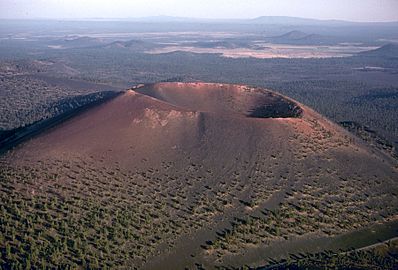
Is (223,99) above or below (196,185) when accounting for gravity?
above

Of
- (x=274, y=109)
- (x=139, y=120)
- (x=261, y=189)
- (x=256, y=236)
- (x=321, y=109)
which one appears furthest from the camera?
(x=321, y=109)

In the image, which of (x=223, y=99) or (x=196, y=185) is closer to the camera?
(x=196, y=185)

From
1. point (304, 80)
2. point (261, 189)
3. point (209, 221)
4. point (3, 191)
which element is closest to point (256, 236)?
point (209, 221)

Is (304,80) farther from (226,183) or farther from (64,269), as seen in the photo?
(64,269)

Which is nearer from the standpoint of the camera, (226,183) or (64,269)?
(64,269)

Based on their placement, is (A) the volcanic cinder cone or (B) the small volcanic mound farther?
(B) the small volcanic mound

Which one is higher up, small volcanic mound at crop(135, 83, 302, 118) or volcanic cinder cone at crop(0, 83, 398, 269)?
small volcanic mound at crop(135, 83, 302, 118)
